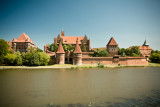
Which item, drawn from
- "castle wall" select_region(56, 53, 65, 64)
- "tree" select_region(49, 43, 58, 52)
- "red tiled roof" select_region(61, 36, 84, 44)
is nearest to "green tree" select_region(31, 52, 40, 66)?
"castle wall" select_region(56, 53, 65, 64)

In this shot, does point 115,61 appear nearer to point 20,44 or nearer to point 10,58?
point 10,58

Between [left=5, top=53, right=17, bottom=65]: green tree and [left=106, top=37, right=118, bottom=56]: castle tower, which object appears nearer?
[left=5, top=53, right=17, bottom=65]: green tree

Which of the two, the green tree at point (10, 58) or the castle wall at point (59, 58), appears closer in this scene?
the green tree at point (10, 58)

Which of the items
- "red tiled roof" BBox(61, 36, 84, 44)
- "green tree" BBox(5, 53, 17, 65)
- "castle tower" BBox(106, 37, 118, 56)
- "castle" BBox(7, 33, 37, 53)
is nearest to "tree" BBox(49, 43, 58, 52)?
"red tiled roof" BBox(61, 36, 84, 44)

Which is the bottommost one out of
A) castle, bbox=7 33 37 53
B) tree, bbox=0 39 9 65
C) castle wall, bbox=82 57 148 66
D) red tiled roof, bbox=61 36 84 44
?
castle wall, bbox=82 57 148 66

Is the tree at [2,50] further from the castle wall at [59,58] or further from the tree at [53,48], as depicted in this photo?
the tree at [53,48]

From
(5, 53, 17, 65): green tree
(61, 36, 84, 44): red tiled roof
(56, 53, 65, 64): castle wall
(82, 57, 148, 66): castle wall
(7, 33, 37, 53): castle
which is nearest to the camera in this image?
(5, 53, 17, 65): green tree

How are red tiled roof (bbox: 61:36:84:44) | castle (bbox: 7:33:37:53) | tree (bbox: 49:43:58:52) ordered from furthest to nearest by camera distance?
red tiled roof (bbox: 61:36:84:44) < tree (bbox: 49:43:58:52) < castle (bbox: 7:33:37:53)

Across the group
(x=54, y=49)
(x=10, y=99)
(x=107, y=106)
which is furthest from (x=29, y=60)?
(x=107, y=106)

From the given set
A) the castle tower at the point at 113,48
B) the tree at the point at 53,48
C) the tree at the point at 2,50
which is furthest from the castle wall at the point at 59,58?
the castle tower at the point at 113,48

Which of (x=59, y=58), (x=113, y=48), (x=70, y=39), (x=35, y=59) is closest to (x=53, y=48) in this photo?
(x=70, y=39)

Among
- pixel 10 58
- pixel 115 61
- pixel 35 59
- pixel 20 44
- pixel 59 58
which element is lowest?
pixel 115 61

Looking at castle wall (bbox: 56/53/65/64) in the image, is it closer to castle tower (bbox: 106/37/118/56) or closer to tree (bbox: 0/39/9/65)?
tree (bbox: 0/39/9/65)

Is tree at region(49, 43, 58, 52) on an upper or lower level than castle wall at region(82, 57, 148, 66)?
upper
